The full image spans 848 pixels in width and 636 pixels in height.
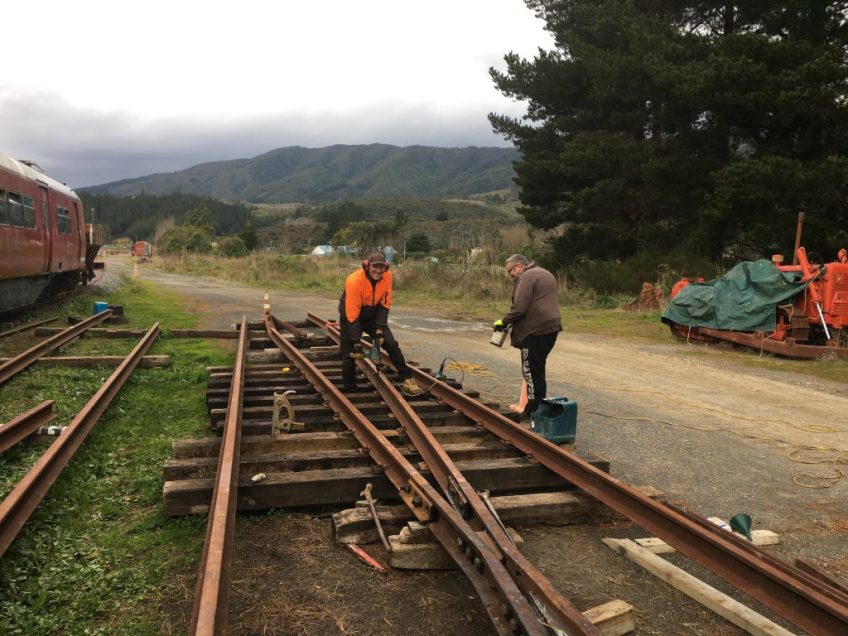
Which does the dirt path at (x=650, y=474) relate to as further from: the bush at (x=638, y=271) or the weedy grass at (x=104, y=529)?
the bush at (x=638, y=271)

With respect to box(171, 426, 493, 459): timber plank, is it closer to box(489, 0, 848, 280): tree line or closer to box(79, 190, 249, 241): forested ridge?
box(489, 0, 848, 280): tree line

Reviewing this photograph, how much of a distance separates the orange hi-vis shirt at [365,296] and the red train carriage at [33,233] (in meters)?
9.03

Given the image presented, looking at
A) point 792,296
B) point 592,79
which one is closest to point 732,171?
point 792,296

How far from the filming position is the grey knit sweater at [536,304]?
6340mm

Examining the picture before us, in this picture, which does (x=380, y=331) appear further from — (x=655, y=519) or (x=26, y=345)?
(x=26, y=345)

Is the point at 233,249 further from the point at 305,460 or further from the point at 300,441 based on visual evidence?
the point at 305,460

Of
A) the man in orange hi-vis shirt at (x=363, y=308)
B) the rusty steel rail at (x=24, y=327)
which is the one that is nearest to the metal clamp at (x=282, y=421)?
the man in orange hi-vis shirt at (x=363, y=308)

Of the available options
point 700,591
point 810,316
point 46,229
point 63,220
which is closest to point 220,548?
point 700,591

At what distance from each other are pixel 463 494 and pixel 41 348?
8497mm

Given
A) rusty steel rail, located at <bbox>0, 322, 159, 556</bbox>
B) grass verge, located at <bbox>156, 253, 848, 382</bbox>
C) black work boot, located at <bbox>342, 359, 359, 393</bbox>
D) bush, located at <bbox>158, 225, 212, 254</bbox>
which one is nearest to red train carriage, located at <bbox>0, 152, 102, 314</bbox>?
rusty steel rail, located at <bbox>0, 322, 159, 556</bbox>

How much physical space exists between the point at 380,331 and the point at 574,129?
20527mm

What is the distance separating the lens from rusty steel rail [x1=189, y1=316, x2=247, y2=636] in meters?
2.54

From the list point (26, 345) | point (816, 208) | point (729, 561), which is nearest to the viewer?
point (729, 561)

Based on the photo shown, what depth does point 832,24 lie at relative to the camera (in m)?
18.6
